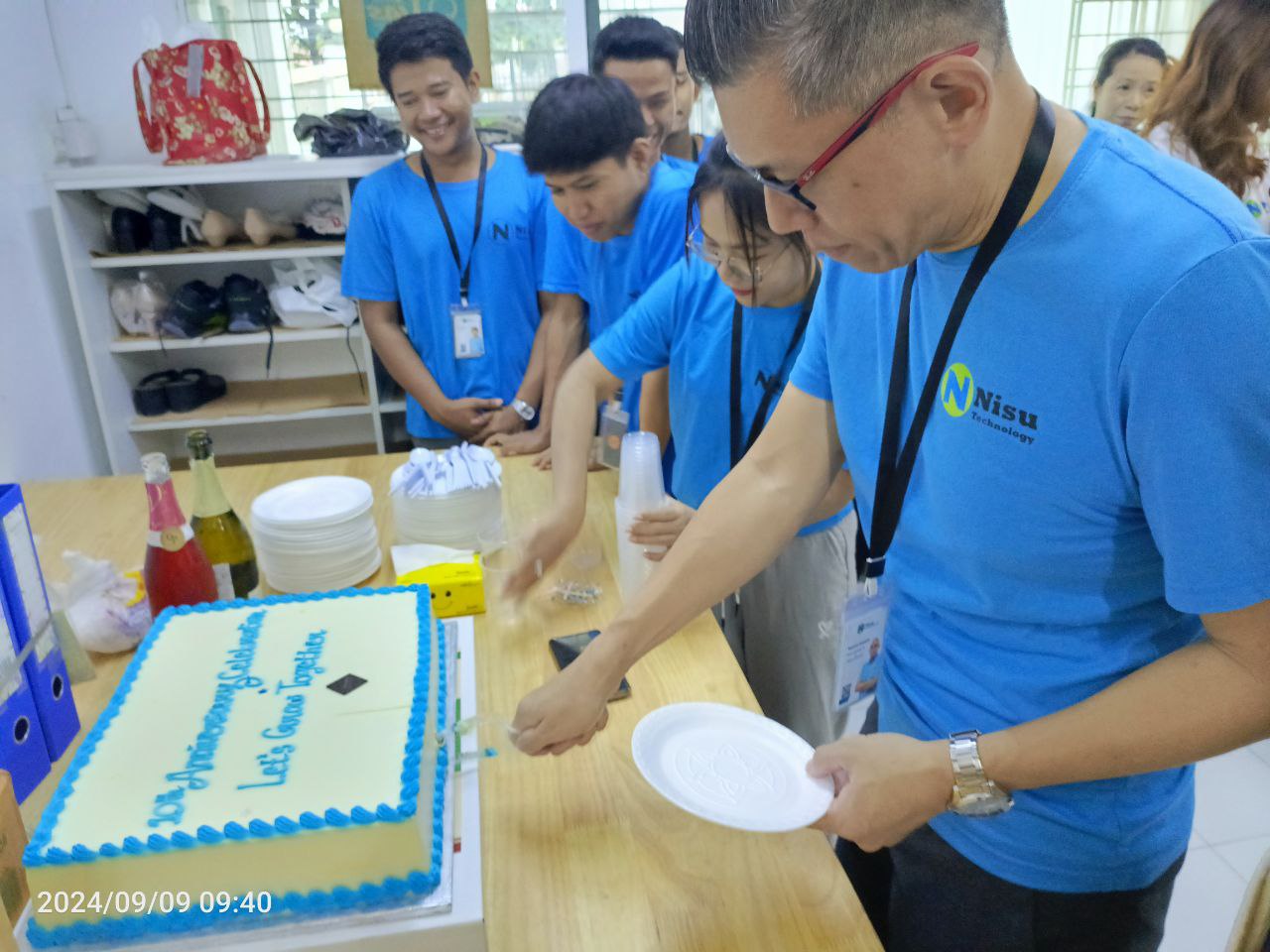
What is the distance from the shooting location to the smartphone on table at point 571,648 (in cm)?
127

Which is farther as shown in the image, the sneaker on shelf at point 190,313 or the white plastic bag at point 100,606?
the sneaker on shelf at point 190,313

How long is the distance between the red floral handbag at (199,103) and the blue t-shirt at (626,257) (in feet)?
4.68

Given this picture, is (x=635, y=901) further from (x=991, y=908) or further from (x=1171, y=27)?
(x=1171, y=27)

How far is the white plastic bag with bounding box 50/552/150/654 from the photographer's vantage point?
1.35 meters

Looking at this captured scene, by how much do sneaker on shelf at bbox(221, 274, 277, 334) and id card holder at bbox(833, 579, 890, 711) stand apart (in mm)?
2970

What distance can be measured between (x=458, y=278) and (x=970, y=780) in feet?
7.78

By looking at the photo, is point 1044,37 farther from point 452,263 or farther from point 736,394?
point 736,394

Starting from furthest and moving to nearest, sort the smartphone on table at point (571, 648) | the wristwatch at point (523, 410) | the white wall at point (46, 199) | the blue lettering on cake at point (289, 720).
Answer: the white wall at point (46, 199)
the wristwatch at point (523, 410)
the smartphone on table at point (571, 648)
the blue lettering on cake at point (289, 720)

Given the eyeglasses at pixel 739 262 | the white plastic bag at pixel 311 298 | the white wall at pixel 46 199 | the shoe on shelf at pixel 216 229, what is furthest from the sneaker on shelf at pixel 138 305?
the eyeglasses at pixel 739 262

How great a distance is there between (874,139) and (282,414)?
124 inches

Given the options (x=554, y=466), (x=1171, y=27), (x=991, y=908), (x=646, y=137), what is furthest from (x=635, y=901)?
(x=1171, y=27)

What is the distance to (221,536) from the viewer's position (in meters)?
1.46

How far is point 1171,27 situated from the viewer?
4.41 meters

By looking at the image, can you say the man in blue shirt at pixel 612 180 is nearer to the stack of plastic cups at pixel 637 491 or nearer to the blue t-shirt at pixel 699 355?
the blue t-shirt at pixel 699 355
